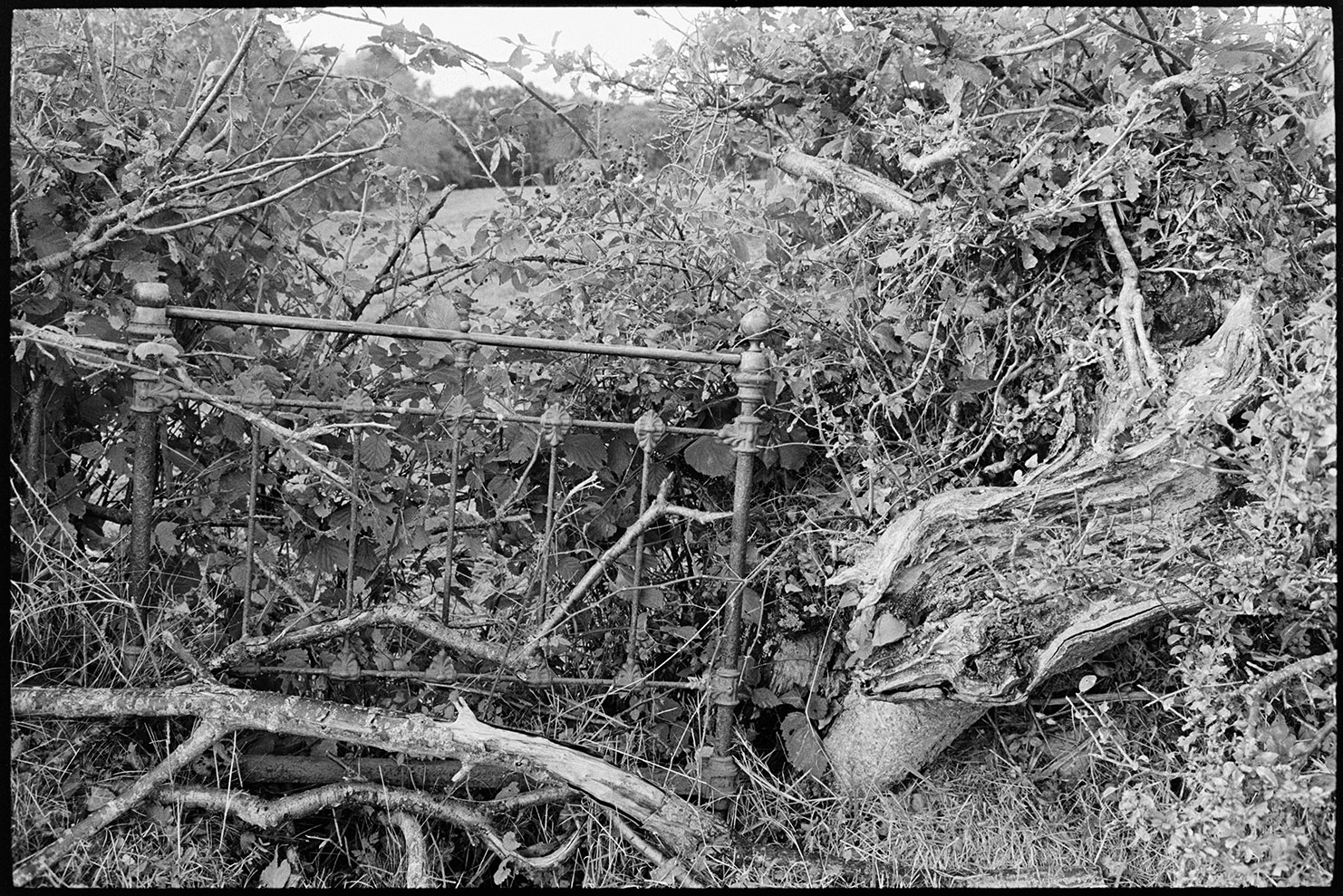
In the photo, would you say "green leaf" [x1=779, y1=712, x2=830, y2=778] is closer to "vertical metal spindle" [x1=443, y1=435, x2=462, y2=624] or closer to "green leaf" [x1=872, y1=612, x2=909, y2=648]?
"green leaf" [x1=872, y1=612, x2=909, y2=648]

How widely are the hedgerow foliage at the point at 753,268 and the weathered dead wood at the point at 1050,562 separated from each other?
9 cm

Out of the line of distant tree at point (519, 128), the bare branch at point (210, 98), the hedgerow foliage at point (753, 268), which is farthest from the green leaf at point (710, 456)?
the bare branch at point (210, 98)

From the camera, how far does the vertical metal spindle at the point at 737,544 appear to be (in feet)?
8.68

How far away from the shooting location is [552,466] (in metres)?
2.64

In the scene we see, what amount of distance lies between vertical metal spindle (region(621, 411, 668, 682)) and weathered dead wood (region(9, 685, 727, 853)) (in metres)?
0.32

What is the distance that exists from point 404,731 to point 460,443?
2.64 ft

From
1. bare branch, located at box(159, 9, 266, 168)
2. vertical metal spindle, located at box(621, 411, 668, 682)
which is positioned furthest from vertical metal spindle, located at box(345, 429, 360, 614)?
bare branch, located at box(159, 9, 266, 168)

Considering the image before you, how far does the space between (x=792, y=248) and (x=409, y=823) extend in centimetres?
196

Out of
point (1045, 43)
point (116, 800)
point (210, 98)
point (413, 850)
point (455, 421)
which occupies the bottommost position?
point (413, 850)

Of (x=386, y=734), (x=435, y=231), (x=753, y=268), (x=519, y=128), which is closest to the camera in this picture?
(x=386, y=734)

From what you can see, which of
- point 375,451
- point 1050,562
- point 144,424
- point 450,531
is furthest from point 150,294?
point 1050,562

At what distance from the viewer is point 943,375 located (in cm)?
295

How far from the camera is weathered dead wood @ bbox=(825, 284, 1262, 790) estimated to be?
2.45 metres

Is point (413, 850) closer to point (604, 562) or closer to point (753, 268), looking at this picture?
point (604, 562)
